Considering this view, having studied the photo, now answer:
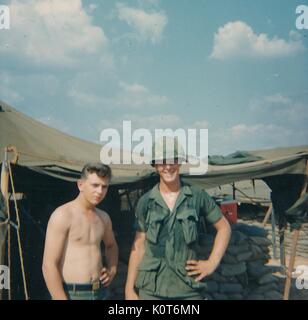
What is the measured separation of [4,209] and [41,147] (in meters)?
2.36

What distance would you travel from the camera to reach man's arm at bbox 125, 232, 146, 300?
3338 mm

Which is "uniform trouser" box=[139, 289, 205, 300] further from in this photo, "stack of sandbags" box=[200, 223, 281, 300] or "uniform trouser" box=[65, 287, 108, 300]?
"stack of sandbags" box=[200, 223, 281, 300]

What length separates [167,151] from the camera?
3305mm

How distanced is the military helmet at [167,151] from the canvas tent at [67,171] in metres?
1.46

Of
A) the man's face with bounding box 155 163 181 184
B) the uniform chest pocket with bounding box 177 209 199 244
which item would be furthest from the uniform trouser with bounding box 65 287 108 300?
the man's face with bounding box 155 163 181 184

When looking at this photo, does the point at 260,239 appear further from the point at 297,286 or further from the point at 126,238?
the point at 126,238

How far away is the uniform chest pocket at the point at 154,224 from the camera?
3.28m

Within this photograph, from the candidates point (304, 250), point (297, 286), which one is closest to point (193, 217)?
point (297, 286)

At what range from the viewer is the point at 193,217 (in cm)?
330

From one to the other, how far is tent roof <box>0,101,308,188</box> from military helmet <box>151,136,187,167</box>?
4.74 feet

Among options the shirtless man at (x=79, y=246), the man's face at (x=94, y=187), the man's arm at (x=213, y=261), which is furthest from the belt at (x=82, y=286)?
the man's arm at (x=213, y=261)

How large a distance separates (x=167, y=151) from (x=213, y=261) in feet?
3.40

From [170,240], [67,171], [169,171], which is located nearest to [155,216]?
[170,240]
